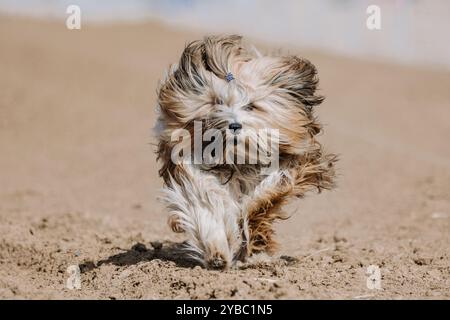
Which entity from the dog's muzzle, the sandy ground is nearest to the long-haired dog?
the dog's muzzle

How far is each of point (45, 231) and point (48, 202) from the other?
10.8 feet

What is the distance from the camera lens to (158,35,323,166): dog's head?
16.8 feet

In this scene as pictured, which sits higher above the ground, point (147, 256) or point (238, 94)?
point (238, 94)

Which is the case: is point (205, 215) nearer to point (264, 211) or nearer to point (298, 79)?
point (264, 211)

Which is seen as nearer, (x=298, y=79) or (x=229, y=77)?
(x=229, y=77)

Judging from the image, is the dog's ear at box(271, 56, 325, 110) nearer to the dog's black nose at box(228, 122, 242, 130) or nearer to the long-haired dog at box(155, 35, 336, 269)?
the long-haired dog at box(155, 35, 336, 269)

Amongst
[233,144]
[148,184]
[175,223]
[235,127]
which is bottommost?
[148,184]

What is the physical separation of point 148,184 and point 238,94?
25.7ft

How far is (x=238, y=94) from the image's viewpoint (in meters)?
5.11

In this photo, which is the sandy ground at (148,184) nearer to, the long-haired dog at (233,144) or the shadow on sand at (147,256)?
the shadow on sand at (147,256)

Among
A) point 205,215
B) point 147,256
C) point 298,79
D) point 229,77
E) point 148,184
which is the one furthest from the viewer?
point 148,184

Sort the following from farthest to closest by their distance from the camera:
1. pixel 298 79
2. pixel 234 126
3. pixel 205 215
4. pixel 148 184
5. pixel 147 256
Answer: pixel 148 184
pixel 147 256
pixel 298 79
pixel 205 215
pixel 234 126

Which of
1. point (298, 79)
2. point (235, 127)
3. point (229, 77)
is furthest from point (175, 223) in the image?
point (298, 79)

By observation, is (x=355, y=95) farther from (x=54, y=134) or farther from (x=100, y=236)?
(x=100, y=236)
